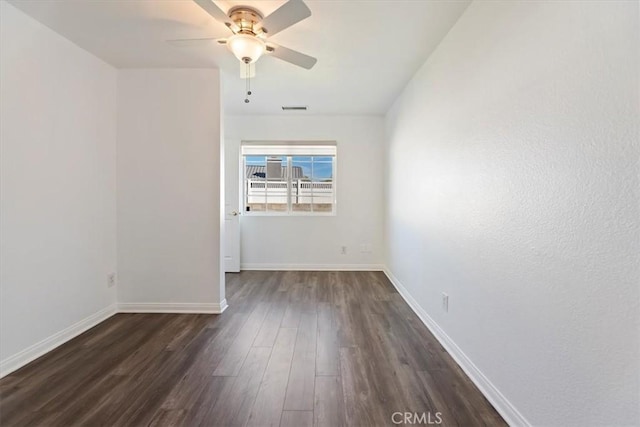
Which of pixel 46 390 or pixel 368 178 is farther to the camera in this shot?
pixel 368 178

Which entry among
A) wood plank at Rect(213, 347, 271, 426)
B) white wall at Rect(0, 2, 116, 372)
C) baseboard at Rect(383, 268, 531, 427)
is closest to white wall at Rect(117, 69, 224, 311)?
white wall at Rect(0, 2, 116, 372)

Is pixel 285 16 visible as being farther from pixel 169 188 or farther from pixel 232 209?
pixel 232 209

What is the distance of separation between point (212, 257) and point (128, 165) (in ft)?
4.03

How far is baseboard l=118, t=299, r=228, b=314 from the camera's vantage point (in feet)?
9.32

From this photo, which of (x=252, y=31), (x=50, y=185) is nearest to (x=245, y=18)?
(x=252, y=31)

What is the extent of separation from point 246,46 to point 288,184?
2900 millimetres

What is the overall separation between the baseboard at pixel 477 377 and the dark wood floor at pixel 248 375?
42mm

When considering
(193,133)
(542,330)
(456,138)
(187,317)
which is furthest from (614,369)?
(193,133)

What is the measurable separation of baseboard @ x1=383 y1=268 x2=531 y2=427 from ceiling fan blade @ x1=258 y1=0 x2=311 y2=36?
2280mm

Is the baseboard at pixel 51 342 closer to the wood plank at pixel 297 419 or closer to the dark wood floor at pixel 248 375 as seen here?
→ the dark wood floor at pixel 248 375

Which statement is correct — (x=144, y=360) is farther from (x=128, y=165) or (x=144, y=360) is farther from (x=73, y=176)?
(x=128, y=165)

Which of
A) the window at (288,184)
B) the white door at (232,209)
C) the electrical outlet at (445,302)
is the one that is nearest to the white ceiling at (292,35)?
the white door at (232,209)

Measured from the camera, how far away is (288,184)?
15.4 ft

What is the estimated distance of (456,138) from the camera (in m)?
2.03
